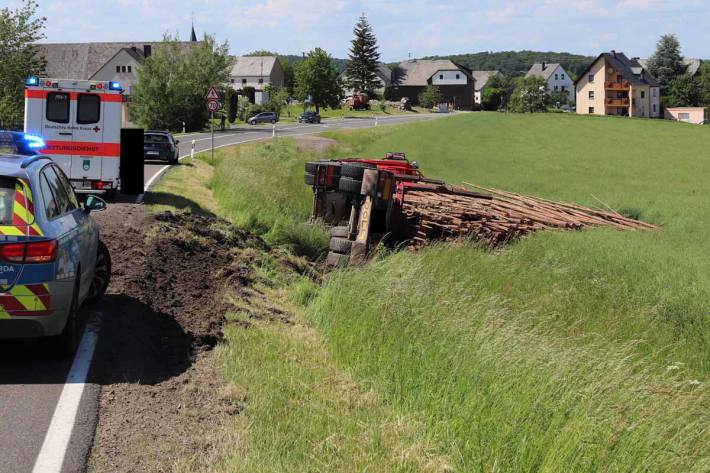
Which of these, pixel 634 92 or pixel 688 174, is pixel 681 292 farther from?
pixel 634 92

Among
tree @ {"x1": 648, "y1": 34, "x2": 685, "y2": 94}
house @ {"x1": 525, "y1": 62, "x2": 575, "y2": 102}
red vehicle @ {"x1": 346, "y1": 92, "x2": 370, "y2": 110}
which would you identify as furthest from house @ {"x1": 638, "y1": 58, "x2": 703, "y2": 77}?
red vehicle @ {"x1": 346, "y1": 92, "x2": 370, "y2": 110}

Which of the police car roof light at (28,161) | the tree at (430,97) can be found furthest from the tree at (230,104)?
the police car roof light at (28,161)

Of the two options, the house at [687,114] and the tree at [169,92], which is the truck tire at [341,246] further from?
the house at [687,114]

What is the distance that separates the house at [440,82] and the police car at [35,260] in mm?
149267

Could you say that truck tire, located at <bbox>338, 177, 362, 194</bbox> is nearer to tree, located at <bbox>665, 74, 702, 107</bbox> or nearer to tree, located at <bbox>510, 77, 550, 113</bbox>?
tree, located at <bbox>510, 77, 550, 113</bbox>

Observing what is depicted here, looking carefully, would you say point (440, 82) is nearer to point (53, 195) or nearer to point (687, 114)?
point (687, 114)

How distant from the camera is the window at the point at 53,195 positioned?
8.16 metres

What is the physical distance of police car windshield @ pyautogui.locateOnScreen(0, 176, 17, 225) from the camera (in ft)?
24.5

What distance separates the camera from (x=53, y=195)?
338 inches

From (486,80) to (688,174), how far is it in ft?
542

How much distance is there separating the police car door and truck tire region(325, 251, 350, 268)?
6.47 m

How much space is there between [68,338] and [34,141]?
1201 cm

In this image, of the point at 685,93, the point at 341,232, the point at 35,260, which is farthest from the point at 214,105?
the point at 685,93

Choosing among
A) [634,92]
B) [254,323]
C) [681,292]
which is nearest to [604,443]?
[254,323]
